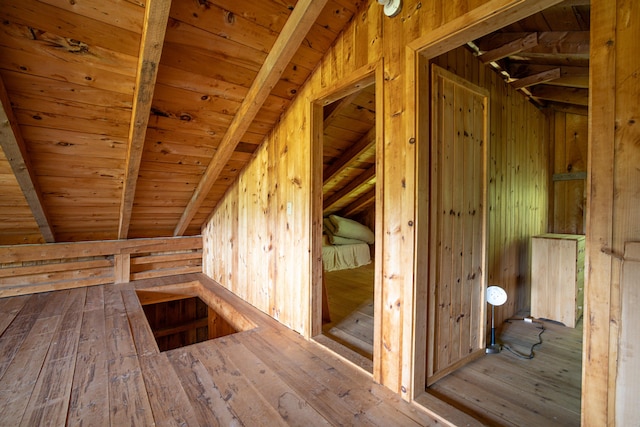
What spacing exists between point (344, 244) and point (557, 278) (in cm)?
317

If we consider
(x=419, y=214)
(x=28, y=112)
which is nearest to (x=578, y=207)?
(x=419, y=214)

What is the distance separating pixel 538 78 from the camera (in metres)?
2.41

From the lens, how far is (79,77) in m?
1.77

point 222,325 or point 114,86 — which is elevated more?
point 114,86

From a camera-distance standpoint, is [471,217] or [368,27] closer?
[368,27]

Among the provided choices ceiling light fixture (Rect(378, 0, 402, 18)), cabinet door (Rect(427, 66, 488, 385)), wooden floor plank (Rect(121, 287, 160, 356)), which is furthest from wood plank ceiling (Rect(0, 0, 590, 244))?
wooden floor plank (Rect(121, 287, 160, 356))

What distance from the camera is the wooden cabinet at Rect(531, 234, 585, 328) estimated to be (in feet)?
8.32

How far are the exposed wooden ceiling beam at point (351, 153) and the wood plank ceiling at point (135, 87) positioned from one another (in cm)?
141

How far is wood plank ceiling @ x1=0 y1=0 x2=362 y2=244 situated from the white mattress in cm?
242

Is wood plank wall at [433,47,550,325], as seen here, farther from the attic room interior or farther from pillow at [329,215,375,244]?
pillow at [329,215,375,244]

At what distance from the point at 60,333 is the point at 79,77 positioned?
6.67ft

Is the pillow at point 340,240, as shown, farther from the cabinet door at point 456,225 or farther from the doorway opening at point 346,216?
the cabinet door at point 456,225

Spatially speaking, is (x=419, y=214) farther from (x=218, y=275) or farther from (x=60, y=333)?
(x=218, y=275)

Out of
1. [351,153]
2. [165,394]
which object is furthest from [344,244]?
[165,394]
